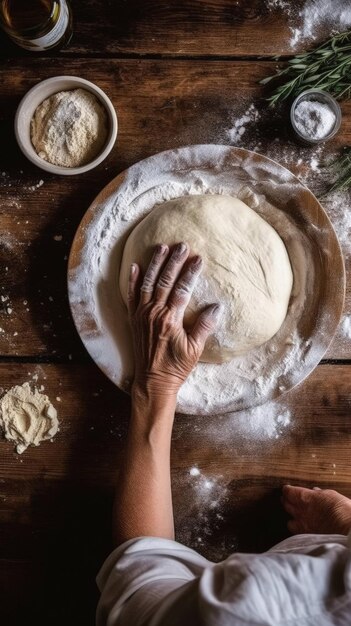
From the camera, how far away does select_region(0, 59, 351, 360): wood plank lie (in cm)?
122

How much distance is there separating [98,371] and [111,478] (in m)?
0.23

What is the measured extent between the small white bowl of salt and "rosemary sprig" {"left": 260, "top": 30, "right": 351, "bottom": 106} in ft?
0.08

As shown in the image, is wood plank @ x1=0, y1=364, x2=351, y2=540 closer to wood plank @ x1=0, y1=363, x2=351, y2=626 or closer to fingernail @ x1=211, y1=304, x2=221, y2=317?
wood plank @ x1=0, y1=363, x2=351, y2=626

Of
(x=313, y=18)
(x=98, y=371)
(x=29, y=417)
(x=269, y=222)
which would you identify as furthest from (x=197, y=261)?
Result: (x=313, y=18)

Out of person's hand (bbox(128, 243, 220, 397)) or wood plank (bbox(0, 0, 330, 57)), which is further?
wood plank (bbox(0, 0, 330, 57))

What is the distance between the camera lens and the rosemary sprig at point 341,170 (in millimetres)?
1192

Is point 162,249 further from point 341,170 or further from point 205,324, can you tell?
point 341,170

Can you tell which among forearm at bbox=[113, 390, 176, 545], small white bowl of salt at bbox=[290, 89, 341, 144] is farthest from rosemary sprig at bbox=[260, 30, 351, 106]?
forearm at bbox=[113, 390, 176, 545]

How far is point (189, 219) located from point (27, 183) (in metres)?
0.40

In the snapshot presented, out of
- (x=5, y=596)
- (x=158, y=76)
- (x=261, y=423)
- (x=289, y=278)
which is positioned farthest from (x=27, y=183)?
(x=5, y=596)

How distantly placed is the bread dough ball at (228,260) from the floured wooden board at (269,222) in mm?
68

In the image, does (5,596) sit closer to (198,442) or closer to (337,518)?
(198,442)

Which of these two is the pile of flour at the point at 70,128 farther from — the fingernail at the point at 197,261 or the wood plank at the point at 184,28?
the fingernail at the point at 197,261

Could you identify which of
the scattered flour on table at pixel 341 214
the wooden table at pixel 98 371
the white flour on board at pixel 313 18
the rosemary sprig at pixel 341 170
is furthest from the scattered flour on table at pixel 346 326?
the white flour on board at pixel 313 18
